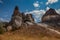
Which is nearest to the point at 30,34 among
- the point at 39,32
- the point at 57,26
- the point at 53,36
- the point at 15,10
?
the point at 39,32

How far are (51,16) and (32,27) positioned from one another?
12509 millimetres

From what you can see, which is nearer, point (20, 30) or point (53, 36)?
point (53, 36)

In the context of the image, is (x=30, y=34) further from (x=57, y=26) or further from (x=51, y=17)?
(x=51, y=17)

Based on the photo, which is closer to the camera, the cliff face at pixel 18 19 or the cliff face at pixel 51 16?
the cliff face at pixel 18 19

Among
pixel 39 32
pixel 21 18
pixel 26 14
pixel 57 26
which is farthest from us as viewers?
pixel 26 14

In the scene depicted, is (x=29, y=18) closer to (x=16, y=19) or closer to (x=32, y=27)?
(x=16, y=19)

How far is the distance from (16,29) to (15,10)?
29.1 feet

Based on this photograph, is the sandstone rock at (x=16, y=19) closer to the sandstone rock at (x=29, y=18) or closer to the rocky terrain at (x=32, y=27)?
the rocky terrain at (x=32, y=27)

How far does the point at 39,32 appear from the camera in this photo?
4209 cm

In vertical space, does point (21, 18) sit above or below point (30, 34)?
above

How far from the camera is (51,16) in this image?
55.6m

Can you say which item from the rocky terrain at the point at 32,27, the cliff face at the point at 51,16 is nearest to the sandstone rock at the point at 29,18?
the rocky terrain at the point at 32,27

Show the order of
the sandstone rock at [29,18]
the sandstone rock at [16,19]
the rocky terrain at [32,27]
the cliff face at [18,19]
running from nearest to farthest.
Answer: the rocky terrain at [32,27], the sandstone rock at [16,19], the cliff face at [18,19], the sandstone rock at [29,18]

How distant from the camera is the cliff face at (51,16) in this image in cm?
5356
